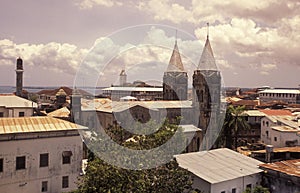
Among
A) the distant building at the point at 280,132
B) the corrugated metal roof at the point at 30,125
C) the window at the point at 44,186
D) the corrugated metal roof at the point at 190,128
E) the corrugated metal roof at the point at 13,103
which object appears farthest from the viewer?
the corrugated metal roof at the point at 13,103

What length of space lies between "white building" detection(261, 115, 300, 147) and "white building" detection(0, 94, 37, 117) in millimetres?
32971

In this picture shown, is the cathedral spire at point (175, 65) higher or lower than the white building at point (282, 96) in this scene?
higher

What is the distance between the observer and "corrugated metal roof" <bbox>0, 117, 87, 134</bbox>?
2303 centimetres

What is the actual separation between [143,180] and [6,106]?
3109cm

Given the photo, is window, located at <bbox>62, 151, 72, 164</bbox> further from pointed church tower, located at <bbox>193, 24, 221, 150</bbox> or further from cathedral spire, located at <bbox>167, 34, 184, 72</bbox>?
cathedral spire, located at <bbox>167, 34, 184, 72</bbox>

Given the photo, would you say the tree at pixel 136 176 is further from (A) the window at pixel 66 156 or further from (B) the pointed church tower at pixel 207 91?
(B) the pointed church tower at pixel 207 91

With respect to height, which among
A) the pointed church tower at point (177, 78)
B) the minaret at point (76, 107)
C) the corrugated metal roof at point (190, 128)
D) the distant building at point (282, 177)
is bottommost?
the distant building at point (282, 177)

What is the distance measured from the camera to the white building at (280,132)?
3772 cm

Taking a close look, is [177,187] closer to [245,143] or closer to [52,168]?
[52,168]

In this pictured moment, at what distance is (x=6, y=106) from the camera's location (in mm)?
41031

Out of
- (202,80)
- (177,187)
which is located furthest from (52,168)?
(202,80)

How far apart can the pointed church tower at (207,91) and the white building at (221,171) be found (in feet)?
53.0

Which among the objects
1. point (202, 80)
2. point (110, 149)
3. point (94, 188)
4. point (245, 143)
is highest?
point (202, 80)

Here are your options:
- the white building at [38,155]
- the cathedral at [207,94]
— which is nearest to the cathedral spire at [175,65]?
the cathedral at [207,94]
